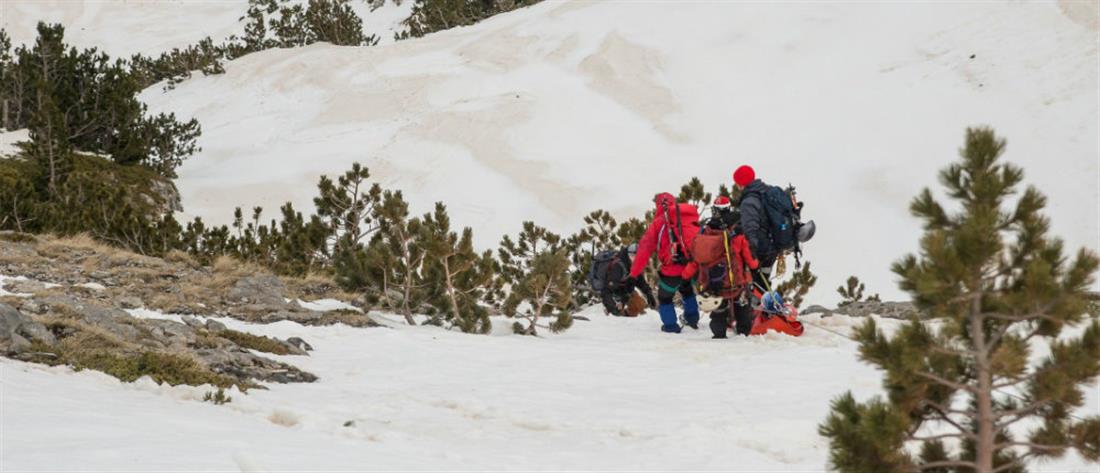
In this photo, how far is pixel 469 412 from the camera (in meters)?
7.27

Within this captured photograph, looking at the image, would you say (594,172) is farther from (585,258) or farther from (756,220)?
(756,220)

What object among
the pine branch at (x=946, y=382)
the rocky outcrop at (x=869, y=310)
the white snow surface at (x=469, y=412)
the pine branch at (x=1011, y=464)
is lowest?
the white snow surface at (x=469, y=412)

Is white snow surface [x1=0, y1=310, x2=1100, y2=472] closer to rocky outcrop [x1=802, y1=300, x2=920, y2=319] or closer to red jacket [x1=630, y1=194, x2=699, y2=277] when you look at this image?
red jacket [x1=630, y1=194, x2=699, y2=277]

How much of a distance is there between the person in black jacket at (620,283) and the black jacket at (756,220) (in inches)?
85.5

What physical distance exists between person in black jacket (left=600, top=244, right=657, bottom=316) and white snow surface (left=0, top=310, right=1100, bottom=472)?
2.46 m

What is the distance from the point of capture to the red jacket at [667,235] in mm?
11156

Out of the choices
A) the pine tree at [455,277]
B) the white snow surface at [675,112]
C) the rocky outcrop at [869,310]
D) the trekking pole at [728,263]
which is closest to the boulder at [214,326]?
the pine tree at [455,277]

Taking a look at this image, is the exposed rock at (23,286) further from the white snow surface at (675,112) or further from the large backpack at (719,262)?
the white snow surface at (675,112)

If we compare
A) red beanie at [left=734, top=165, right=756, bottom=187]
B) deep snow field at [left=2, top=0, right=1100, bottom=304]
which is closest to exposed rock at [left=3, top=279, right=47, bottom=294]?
red beanie at [left=734, top=165, right=756, bottom=187]

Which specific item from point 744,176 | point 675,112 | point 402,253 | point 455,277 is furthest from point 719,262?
point 675,112

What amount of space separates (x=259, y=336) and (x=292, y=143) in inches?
1070

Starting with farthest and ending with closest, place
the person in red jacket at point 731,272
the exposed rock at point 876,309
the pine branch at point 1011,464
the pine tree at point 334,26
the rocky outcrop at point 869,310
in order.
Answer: the pine tree at point 334,26, the exposed rock at point 876,309, the rocky outcrop at point 869,310, the person in red jacket at point 731,272, the pine branch at point 1011,464

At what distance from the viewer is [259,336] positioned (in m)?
9.77

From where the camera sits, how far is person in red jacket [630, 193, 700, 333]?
11.2 meters
